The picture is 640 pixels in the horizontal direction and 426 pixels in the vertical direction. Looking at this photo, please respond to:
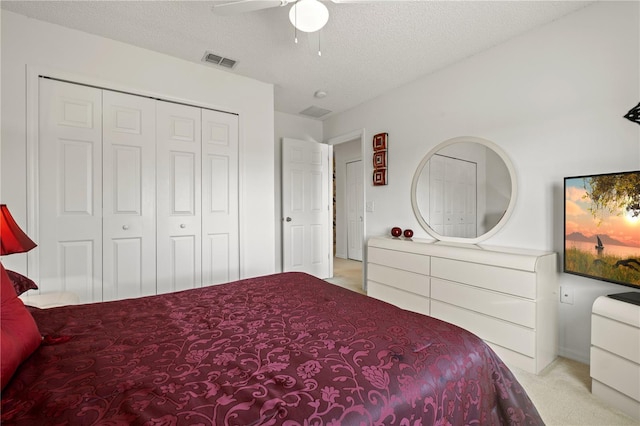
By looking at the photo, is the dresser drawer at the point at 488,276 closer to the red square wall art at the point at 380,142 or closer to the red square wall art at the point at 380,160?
the red square wall art at the point at 380,160

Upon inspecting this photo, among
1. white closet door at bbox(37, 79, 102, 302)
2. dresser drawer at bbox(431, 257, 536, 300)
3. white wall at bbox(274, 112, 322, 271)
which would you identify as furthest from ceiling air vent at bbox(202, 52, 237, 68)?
dresser drawer at bbox(431, 257, 536, 300)

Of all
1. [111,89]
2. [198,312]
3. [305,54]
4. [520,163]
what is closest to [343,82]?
[305,54]

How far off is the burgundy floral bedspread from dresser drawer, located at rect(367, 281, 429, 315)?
161cm

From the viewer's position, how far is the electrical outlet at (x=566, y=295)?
2.19 metres

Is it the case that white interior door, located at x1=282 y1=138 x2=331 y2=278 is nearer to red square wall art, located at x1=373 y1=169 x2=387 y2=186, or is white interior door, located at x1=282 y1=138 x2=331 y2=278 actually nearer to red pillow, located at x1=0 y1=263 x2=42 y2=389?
red square wall art, located at x1=373 y1=169 x2=387 y2=186

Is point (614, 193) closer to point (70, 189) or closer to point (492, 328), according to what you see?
point (492, 328)

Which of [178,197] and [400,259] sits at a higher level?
[178,197]

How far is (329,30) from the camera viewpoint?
7.70ft

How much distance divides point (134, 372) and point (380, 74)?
3251 millimetres

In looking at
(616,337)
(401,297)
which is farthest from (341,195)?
(616,337)

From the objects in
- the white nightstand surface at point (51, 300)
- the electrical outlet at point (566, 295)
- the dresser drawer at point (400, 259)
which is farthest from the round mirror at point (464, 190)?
the white nightstand surface at point (51, 300)

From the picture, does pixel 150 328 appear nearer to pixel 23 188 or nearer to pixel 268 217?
pixel 23 188

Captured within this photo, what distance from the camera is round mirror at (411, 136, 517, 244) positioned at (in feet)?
8.48

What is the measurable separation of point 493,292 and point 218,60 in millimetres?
3239
